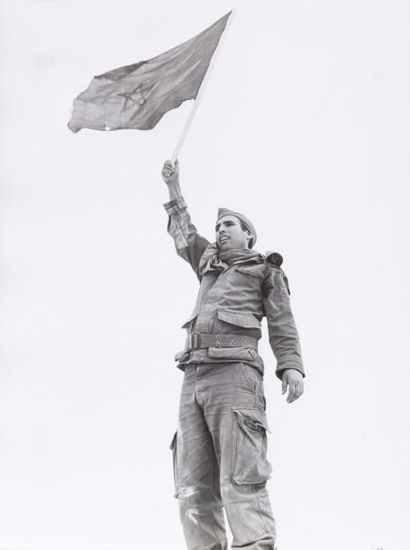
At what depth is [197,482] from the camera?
6.35 m

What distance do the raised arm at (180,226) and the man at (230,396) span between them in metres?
0.25

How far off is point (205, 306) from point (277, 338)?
2.07ft

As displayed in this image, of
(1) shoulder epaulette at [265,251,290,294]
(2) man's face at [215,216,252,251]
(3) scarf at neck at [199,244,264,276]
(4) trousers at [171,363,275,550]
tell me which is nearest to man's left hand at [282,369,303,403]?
(4) trousers at [171,363,275,550]

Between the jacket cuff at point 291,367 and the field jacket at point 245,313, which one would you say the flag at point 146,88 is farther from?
the jacket cuff at point 291,367

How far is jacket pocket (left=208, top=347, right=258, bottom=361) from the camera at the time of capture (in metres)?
6.46

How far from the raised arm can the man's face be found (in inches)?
8.0

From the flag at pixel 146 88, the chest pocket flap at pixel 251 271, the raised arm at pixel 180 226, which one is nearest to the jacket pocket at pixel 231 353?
the chest pocket flap at pixel 251 271

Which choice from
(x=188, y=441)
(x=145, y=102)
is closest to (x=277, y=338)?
(x=188, y=441)

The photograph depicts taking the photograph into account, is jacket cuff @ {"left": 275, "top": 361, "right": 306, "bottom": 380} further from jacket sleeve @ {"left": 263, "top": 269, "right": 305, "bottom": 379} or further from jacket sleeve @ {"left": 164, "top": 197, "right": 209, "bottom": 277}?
jacket sleeve @ {"left": 164, "top": 197, "right": 209, "bottom": 277}

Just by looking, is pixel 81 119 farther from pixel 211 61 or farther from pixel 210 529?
pixel 210 529

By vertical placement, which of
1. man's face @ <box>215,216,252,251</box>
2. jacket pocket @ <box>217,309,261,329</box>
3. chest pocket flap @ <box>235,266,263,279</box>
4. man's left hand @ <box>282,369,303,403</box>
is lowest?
man's left hand @ <box>282,369,303,403</box>

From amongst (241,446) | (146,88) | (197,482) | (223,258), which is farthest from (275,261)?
(146,88)

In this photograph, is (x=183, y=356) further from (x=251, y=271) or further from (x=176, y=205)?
(x=176, y=205)

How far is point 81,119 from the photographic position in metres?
7.96
